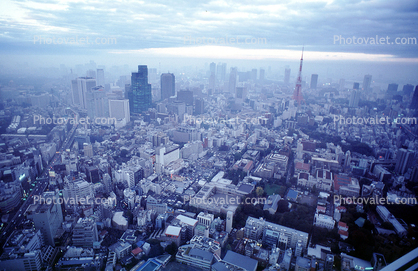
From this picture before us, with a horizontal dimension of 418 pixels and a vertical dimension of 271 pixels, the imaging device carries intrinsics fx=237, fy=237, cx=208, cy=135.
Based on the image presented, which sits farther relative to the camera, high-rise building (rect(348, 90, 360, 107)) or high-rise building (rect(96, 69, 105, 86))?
high-rise building (rect(96, 69, 105, 86))

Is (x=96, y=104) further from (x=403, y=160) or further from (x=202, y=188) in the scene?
(x=403, y=160)

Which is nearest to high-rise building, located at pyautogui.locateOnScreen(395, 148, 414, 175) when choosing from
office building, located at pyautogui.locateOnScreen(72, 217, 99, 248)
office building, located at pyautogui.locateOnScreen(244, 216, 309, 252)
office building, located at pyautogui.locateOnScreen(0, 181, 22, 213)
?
office building, located at pyautogui.locateOnScreen(244, 216, 309, 252)

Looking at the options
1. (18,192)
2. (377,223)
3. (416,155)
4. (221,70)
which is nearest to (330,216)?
(377,223)

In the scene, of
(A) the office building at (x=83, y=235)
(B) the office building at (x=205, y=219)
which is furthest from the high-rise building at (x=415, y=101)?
(A) the office building at (x=83, y=235)

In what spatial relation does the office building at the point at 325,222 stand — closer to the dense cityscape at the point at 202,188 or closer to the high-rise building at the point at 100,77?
the dense cityscape at the point at 202,188

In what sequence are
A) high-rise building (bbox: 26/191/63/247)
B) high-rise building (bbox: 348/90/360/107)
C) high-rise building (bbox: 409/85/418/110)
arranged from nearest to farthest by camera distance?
high-rise building (bbox: 26/191/63/247) < high-rise building (bbox: 409/85/418/110) < high-rise building (bbox: 348/90/360/107)

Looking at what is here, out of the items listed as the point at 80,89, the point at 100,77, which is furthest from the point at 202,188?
the point at 100,77

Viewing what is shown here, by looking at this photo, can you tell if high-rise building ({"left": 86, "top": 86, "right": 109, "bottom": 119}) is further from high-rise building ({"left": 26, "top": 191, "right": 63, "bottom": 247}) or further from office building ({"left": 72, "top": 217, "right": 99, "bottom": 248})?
office building ({"left": 72, "top": 217, "right": 99, "bottom": 248})

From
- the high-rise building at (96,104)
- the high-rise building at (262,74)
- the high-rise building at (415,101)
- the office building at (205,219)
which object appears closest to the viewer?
the office building at (205,219)
